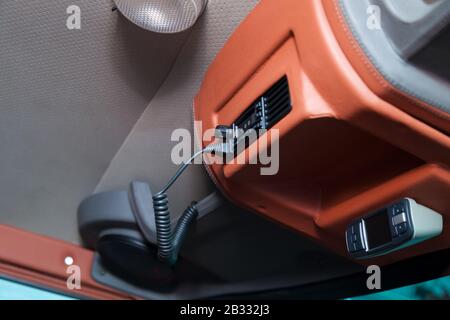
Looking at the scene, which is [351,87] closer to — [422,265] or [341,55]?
[341,55]

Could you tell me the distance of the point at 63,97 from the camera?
3.37ft

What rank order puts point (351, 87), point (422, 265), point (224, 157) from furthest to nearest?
point (422, 265)
point (224, 157)
point (351, 87)

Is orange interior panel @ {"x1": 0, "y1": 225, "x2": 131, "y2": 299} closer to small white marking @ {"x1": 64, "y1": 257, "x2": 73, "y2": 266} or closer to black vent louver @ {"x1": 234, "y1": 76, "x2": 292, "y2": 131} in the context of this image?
small white marking @ {"x1": 64, "y1": 257, "x2": 73, "y2": 266}

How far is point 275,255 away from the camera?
44.3 inches

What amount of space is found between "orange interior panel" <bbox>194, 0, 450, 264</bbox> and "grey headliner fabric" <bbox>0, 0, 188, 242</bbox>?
0.63 feet

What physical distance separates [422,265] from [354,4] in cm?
70

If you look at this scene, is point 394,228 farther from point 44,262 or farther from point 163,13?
point 44,262

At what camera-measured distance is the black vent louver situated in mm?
672

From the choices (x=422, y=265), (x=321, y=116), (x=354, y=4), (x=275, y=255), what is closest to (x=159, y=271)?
(x=275, y=255)

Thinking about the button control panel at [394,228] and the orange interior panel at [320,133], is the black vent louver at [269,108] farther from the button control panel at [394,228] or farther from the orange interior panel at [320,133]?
the button control panel at [394,228]

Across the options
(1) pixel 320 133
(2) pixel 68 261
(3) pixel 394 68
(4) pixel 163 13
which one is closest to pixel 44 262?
(2) pixel 68 261

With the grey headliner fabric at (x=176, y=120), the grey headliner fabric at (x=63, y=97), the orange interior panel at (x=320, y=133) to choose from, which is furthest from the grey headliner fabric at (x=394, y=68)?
the grey headliner fabric at (x=63, y=97)

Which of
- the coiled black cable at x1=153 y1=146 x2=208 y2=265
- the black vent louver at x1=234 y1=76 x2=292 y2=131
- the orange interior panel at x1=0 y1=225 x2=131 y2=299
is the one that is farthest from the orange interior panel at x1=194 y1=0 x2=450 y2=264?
the orange interior panel at x1=0 y1=225 x2=131 y2=299

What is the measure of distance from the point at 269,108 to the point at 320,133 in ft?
0.31
